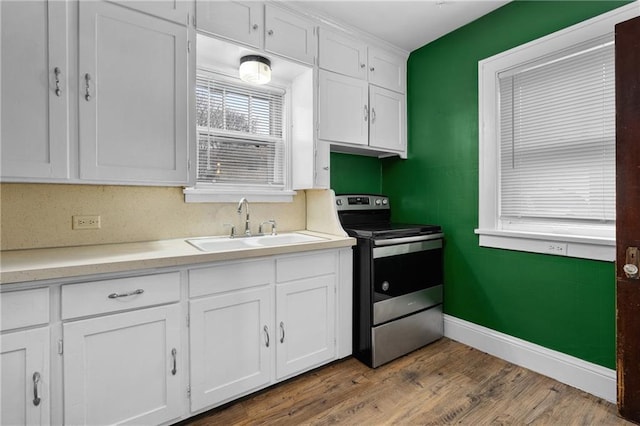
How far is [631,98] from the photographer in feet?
5.22

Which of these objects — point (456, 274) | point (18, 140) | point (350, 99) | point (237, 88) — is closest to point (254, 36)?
point (237, 88)

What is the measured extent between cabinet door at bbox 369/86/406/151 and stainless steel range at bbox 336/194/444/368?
0.66 meters

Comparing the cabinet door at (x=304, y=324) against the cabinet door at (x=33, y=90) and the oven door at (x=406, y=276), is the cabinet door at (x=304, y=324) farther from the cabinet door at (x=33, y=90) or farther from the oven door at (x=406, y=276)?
the cabinet door at (x=33, y=90)

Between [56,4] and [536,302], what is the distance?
3257 millimetres

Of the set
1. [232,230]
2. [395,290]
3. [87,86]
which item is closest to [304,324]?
[395,290]

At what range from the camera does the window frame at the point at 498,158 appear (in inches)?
70.8

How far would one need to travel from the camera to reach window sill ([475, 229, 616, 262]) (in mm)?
1793

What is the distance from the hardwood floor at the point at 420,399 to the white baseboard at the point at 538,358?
51 millimetres

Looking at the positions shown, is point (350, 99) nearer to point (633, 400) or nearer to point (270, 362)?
point (270, 362)

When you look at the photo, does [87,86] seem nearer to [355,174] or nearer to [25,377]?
[25,377]

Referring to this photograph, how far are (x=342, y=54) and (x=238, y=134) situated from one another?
1.05 metres

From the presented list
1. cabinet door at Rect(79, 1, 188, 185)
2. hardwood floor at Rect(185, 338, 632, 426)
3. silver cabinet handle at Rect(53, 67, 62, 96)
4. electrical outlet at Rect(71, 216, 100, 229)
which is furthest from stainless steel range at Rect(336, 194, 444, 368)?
silver cabinet handle at Rect(53, 67, 62, 96)

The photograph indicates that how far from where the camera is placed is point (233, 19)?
6.34ft

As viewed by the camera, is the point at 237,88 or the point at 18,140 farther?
the point at 237,88
